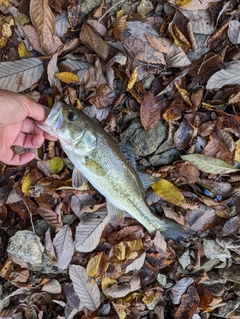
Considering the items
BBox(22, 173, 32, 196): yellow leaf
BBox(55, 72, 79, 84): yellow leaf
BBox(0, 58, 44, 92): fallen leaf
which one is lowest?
BBox(22, 173, 32, 196): yellow leaf

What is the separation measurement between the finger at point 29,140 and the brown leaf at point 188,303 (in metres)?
1.94

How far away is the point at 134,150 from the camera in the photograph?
301 centimetres

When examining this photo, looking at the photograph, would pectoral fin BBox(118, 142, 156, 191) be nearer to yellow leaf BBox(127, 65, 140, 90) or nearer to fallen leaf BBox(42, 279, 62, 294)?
yellow leaf BBox(127, 65, 140, 90)

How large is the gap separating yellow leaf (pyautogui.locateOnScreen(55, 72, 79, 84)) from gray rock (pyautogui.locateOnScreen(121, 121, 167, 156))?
607mm

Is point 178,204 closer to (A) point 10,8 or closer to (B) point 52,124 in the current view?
(B) point 52,124

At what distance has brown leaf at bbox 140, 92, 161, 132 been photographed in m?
2.90

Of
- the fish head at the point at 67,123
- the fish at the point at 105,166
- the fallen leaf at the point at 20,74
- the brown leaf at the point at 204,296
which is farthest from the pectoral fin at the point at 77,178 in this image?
the brown leaf at the point at 204,296

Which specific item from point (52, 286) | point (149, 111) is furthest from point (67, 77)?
point (52, 286)

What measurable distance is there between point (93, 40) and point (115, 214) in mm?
1434

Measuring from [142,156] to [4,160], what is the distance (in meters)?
1.14

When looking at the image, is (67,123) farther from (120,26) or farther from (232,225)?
(232,225)

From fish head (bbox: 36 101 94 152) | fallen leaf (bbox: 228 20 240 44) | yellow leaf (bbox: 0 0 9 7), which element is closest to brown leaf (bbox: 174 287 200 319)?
fish head (bbox: 36 101 94 152)

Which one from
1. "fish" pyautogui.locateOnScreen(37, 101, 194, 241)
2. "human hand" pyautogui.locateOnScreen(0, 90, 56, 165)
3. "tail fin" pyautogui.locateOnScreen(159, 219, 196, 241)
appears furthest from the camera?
"tail fin" pyautogui.locateOnScreen(159, 219, 196, 241)

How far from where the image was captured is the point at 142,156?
3.06 metres
